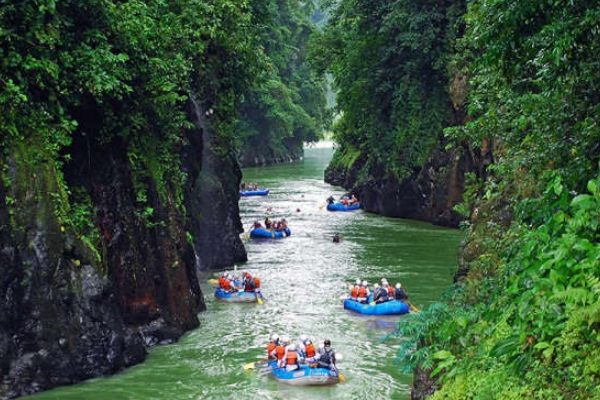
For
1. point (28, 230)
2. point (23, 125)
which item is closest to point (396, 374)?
point (28, 230)

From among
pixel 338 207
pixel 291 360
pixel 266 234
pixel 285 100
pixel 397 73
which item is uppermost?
pixel 285 100

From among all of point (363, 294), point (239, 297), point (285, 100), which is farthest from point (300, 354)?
point (285, 100)

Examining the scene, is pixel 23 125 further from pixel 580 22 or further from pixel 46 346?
pixel 580 22

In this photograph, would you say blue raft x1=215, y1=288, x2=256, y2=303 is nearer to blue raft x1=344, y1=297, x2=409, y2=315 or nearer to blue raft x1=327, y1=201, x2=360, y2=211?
blue raft x1=344, y1=297, x2=409, y2=315

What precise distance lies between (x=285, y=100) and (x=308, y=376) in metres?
62.7

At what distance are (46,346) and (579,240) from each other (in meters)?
10.6

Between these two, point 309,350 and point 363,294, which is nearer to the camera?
point 309,350

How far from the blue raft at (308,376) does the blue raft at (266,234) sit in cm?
1834

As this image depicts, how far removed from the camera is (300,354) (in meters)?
16.1

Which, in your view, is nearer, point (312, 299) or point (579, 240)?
point (579, 240)

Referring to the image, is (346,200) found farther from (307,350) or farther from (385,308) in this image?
(307,350)

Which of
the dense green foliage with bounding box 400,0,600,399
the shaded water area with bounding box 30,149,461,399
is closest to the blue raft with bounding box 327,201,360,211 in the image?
the shaded water area with bounding box 30,149,461,399

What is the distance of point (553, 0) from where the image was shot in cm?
872

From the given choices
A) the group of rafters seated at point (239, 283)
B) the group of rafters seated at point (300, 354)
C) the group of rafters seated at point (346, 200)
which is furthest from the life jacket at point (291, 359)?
the group of rafters seated at point (346, 200)
